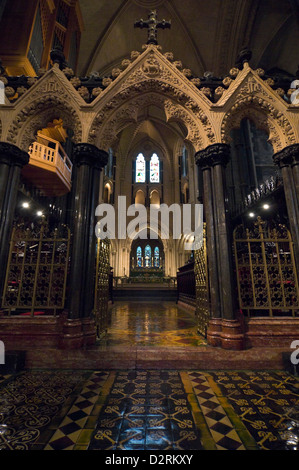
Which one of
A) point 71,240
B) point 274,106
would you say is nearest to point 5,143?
point 71,240

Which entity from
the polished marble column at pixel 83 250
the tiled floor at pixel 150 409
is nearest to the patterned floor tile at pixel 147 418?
the tiled floor at pixel 150 409

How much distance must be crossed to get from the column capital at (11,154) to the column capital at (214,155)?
3.25 metres

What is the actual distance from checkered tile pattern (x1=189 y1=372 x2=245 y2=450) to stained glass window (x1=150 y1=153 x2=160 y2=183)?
21.9 metres

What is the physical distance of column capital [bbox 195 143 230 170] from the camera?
3.96 m

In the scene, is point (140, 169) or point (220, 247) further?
point (140, 169)

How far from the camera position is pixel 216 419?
1826 mm

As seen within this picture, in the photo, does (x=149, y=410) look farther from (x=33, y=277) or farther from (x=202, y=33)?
(x=202, y=33)

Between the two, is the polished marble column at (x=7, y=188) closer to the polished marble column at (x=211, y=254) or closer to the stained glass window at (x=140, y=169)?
the polished marble column at (x=211, y=254)

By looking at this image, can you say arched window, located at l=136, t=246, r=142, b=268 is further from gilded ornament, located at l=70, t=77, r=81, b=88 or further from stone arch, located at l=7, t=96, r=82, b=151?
gilded ornament, located at l=70, t=77, r=81, b=88

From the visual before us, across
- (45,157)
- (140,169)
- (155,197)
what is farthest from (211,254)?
(140,169)

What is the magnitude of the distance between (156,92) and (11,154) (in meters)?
2.99

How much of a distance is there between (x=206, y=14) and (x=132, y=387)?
18.0m

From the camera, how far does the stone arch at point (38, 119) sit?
4.10 m
